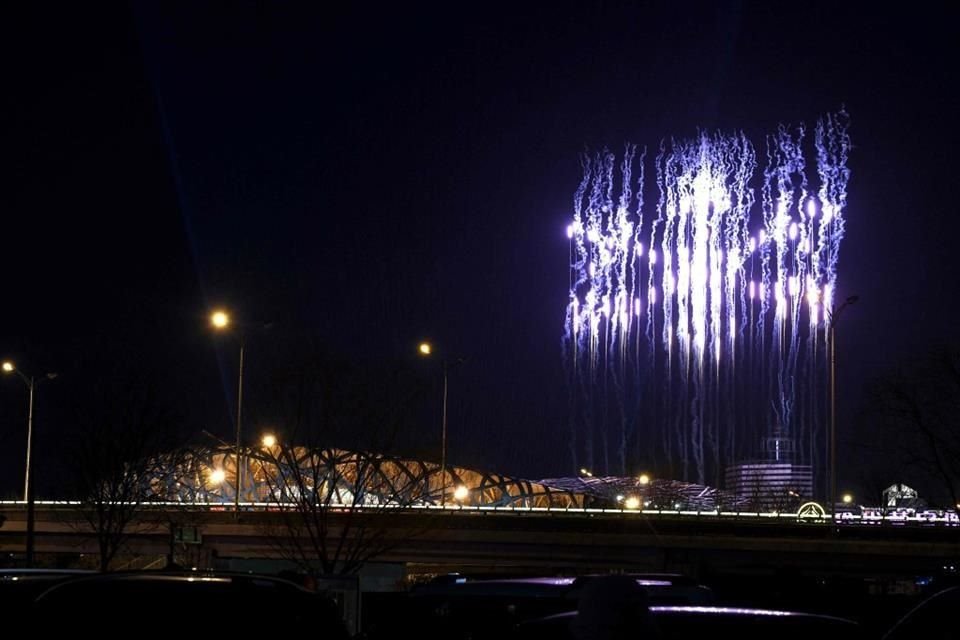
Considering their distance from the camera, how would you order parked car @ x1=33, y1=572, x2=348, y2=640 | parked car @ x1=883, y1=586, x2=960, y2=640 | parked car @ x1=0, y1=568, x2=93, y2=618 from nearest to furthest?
parked car @ x1=33, y1=572, x2=348, y2=640 < parked car @ x1=883, y1=586, x2=960, y2=640 < parked car @ x1=0, y1=568, x2=93, y2=618

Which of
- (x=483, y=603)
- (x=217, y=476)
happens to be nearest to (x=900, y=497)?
(x=217, y=476)

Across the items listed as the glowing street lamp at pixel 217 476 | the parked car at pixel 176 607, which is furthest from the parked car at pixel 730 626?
the glowing street lamp at pixel 217 476

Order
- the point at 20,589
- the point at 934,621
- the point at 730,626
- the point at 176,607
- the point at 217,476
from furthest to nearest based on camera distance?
the point at 217,476, the point at 20,589, the point at 934,621, the point at 176,607, the point at 730,626

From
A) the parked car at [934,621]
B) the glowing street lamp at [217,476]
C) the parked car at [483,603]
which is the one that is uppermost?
Result: the glowing street lamp at [217,476]

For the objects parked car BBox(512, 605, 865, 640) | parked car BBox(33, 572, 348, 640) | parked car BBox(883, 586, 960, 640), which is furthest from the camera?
parked car BBox(883, 586, 960, 640)

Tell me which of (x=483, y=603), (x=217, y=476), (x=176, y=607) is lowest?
(x=483, y=603)

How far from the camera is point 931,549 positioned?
60.8 metres

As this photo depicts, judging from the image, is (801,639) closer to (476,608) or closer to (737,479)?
(476,608)

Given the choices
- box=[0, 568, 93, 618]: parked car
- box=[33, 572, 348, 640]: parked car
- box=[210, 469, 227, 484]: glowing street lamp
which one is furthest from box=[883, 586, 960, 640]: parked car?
box=[210, 469, 227, 484]: glowing street lamp

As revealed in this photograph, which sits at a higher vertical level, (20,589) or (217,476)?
(217,476)

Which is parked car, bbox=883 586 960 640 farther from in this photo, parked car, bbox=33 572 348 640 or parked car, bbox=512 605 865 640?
parked car, bbox=33 572 348 640

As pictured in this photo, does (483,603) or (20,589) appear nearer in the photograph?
(20,589)

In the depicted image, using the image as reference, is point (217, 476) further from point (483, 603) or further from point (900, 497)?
point (483, 603)

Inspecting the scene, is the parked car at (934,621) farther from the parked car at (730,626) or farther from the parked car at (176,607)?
the parked car at (176,607)
